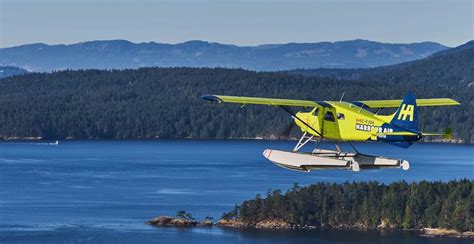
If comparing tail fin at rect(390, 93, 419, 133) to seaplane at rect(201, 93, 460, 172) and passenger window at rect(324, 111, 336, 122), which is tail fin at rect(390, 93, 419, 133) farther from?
A: passenger window at rect(324, 111, 336, 122)

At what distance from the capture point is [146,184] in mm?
114562

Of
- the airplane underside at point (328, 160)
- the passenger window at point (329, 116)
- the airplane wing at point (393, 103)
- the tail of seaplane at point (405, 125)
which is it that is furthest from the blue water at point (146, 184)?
the tail of seaplane at point (405, 125)

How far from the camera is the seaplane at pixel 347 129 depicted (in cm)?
2845

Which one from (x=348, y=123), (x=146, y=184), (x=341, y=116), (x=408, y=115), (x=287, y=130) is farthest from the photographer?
(x=146, y=184)

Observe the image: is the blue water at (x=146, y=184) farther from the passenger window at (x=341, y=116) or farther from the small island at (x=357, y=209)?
the passenger window at (x=341, y=116)

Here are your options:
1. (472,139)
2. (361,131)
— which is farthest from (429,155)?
(361,131)

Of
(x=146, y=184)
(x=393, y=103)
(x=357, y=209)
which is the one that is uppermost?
(x=393, y=103)

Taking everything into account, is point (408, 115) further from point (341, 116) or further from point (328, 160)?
point (328, 160)

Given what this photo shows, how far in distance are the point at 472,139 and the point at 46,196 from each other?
3844 inches

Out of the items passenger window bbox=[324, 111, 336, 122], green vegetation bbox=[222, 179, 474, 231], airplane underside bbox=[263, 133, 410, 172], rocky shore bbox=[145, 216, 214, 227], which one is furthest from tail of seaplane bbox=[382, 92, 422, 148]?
rocky shore bbox=[145, 216, 214, 227]

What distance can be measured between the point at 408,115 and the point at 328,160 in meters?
2.65

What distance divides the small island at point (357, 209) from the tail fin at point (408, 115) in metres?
52.9

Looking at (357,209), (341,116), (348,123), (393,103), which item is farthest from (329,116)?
(357,209)

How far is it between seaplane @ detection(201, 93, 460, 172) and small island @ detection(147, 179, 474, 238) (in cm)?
5071
